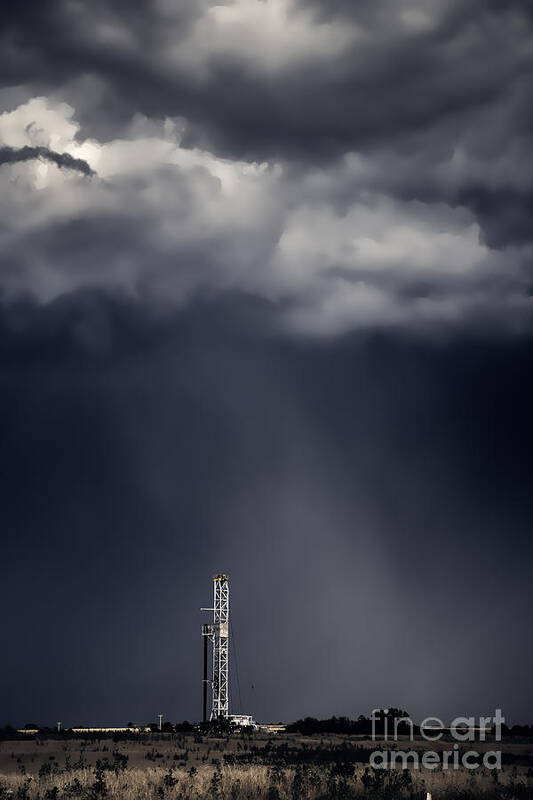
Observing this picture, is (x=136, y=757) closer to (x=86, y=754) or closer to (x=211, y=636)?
(x=86, y=754)

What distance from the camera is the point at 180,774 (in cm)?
3209

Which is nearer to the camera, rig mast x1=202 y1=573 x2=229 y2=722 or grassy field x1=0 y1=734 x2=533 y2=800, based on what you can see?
grassy field x1=0 y1=734 x2=533 y2=800

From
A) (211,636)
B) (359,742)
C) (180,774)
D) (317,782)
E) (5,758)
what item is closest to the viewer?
(317,782)

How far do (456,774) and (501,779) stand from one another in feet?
5.72

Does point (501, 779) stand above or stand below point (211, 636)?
below

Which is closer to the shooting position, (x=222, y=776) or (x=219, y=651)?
(x=222, y=776)

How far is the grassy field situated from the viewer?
27250 millimetres

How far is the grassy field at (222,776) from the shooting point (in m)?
27.2

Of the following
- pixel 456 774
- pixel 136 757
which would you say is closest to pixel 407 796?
pixel 456 774

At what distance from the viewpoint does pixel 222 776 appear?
2966 centimetres

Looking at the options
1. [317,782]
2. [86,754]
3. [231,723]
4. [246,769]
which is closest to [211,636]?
[231,723]

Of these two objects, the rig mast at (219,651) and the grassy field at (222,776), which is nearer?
the grassy field at (222,776)

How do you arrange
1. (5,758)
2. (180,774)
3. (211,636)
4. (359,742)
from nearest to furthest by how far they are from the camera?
1. (180,774)
2. (5,758)
3. (359,742)
4. (211,636)

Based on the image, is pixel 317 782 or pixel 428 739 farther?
pixel 428 739
